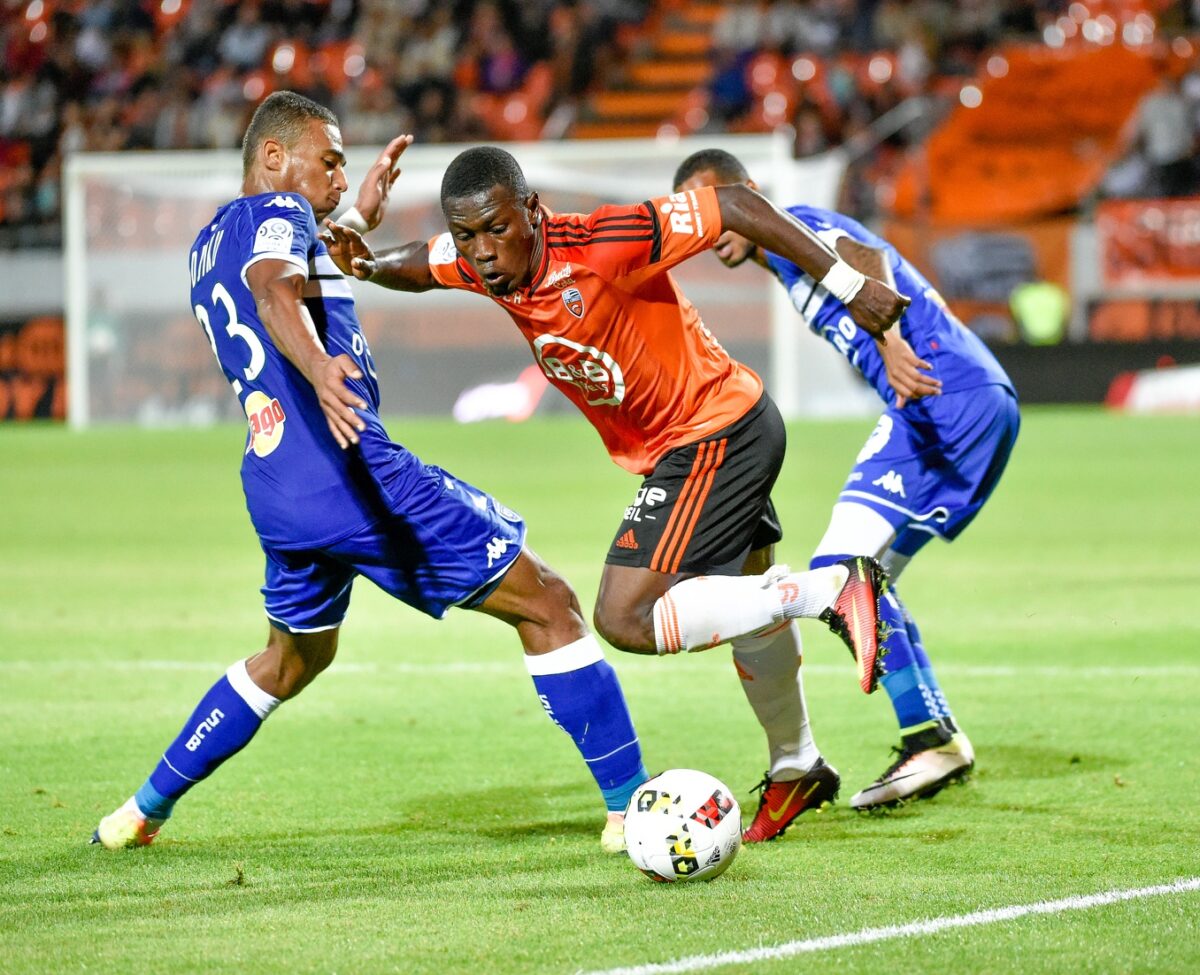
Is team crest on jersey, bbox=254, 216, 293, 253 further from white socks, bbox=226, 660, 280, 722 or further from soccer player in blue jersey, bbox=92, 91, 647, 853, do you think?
white socks, bbox=226, 660, 280, 722

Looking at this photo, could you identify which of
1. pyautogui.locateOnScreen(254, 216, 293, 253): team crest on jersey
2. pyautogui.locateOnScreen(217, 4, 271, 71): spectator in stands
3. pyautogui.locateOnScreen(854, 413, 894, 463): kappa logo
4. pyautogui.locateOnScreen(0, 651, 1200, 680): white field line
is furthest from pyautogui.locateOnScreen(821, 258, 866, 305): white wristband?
pyautogui.locateOnScreen(217, 4, 271, 71): spectator in stands

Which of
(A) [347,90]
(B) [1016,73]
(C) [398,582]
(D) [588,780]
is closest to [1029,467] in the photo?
(B) [1016,73]

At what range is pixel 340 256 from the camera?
5414mm

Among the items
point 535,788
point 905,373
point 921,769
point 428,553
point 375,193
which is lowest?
point 535,788

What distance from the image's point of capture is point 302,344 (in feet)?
14.8

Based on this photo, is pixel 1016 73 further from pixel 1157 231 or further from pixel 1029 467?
pixel 1029 467

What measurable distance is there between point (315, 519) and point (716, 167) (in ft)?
7.74

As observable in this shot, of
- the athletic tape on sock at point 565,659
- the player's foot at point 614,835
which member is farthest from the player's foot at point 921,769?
the athletic tape on sock at point 565,659

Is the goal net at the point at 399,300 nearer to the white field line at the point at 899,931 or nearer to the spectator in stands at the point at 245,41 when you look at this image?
the spectator in stands at the point at 245,41

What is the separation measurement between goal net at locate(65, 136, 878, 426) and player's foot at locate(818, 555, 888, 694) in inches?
616

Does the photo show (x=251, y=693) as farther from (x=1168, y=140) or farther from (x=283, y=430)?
(x=1168, y=140)

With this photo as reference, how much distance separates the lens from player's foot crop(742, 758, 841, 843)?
519 cm

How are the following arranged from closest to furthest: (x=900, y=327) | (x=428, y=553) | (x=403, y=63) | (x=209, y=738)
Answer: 1. (x=428, y=553)
2. (x=209, y=738)
3. (x=900, y=327)
4. (x=403, y=63)

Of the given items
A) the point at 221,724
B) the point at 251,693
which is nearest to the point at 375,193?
the point at 251,693
